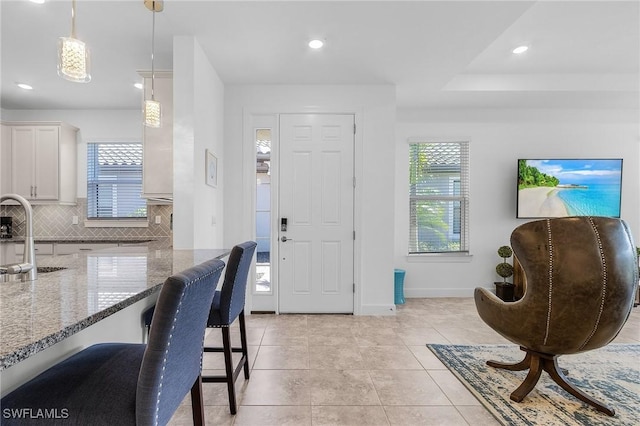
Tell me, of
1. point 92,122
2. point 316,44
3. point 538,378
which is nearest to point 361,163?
point 316,44

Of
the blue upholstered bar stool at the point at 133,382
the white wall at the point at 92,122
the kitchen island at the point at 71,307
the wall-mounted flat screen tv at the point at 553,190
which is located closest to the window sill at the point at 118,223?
the white wall at the point at 92,122

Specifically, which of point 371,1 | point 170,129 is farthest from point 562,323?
point 170,129

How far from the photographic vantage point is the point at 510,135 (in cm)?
461

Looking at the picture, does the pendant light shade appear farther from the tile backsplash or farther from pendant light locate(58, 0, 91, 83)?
the tile backsplash

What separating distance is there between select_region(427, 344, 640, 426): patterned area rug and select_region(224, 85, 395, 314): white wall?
43.4 inches

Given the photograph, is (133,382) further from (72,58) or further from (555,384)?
(555,384)

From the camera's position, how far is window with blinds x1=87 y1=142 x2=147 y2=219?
467 centimetres

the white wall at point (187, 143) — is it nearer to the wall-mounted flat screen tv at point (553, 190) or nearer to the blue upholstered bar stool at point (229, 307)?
the blue upholstered bar stool at point (229, 307)

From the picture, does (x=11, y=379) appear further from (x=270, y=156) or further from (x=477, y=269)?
(x=477, y=269)

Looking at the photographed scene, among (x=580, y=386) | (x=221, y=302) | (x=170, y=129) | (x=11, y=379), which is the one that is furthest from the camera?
(x=170, y=129)

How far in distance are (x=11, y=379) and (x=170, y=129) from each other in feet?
7.48

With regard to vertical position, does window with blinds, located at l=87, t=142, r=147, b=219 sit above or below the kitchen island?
above

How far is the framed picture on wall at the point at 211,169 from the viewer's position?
3.01m

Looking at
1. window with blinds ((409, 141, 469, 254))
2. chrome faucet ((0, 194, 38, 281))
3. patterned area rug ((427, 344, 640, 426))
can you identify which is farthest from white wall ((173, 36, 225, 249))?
window with blinds ((409, 141, 469, 254))
